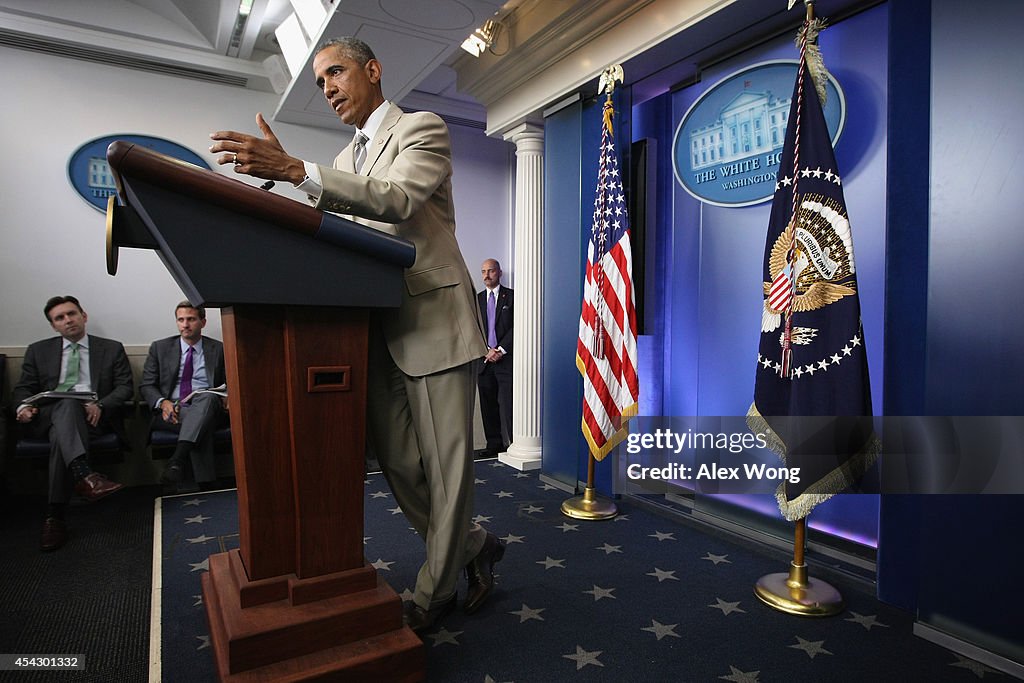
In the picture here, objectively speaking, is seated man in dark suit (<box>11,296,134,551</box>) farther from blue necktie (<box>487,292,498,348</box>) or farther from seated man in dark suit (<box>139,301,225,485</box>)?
blue necktie (<box>487,292,498,348</box>)

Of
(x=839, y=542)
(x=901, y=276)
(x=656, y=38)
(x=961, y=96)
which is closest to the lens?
(x=961, y=96)

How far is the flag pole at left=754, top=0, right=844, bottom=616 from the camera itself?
2.08 meters

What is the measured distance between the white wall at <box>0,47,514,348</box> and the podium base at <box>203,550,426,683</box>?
11.5 ft

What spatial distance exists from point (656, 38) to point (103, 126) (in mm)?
3771

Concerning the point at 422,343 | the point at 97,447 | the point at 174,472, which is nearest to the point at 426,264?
the point at 422,343

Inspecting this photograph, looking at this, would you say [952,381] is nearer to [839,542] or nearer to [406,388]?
[839,542]

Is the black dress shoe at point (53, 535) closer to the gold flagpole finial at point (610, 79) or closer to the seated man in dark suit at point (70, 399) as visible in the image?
the seated man in dark suit at point (70, 399)

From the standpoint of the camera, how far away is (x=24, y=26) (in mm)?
3869

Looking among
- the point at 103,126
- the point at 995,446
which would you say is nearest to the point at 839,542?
the point at 995,446

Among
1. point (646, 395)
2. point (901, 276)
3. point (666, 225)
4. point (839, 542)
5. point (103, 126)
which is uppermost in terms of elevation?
point (103, 126)

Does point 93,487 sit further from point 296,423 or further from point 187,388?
point 296,423

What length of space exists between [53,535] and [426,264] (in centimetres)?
247

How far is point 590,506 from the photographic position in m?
3.23
